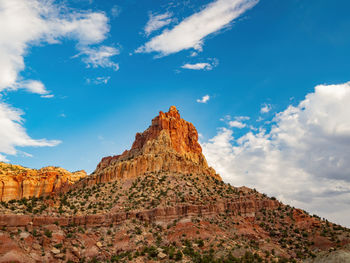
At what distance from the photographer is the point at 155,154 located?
10438 centimetres

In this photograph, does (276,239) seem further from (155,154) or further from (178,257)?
(155,154)

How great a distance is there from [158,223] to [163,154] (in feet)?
114

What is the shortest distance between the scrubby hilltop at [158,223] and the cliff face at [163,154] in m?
0.48

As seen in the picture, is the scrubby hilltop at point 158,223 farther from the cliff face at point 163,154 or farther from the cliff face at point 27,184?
the cliff face at point 27,184

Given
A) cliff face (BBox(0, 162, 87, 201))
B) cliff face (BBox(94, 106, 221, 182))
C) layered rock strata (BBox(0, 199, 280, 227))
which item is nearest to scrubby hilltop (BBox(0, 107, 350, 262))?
layered rock strata (BBox(0, 199, 280, 227))

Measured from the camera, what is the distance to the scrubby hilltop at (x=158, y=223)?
191 ft

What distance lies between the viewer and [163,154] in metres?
104

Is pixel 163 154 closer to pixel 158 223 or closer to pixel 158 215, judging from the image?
pixel 158 215

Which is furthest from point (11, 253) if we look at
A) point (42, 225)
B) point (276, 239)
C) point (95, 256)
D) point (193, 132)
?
point (193, 132)

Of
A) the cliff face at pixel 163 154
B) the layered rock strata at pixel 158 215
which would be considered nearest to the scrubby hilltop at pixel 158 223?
the layered rock strata at pixel 158 215

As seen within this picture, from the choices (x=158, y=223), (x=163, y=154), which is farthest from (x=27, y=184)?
(x=163, y=154)

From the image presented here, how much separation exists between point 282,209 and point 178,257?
4002 centimetres

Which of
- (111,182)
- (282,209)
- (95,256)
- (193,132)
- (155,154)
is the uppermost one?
(193,132)

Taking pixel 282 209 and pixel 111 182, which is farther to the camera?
pixel 111 182
